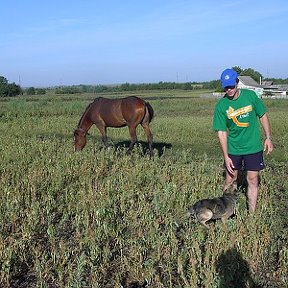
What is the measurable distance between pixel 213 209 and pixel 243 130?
47.1 inches

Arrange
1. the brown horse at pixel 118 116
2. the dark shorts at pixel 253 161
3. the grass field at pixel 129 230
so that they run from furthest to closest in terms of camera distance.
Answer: the brown horse at pixel 118 116, the dark shorts at pixel 253 161, the grass field at pixel 129 230

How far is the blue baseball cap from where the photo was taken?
225 inches

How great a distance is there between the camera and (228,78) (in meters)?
5.73

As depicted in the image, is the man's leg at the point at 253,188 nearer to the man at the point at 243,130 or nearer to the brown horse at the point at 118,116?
the man at the point at 243,130

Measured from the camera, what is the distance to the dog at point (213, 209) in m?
5.67

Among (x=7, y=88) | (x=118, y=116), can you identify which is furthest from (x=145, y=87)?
(x=118, y=116)

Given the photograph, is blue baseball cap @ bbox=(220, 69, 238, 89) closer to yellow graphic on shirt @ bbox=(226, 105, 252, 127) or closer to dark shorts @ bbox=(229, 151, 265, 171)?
yellow graphic on shirt @ bbox=(226, 105, 252, 127)

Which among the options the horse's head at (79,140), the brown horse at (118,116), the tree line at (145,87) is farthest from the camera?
the tree line at (145,87)

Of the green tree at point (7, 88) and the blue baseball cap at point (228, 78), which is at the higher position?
the green tree at point (7, 88)

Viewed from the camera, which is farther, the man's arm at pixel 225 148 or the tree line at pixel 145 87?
the tree line at pixel 145 87

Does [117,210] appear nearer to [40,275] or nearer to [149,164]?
[40,275]

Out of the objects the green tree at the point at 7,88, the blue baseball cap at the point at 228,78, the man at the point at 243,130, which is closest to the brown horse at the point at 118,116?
the man at the point at 243,130

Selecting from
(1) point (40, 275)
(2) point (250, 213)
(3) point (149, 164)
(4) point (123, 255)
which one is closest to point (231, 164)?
(2) point (250, 213)

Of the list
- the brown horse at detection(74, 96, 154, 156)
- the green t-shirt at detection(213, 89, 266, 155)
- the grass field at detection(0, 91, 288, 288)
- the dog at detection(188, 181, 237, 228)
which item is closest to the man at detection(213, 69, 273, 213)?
the green t-shirt at detection(213, 89, 266, 155)
